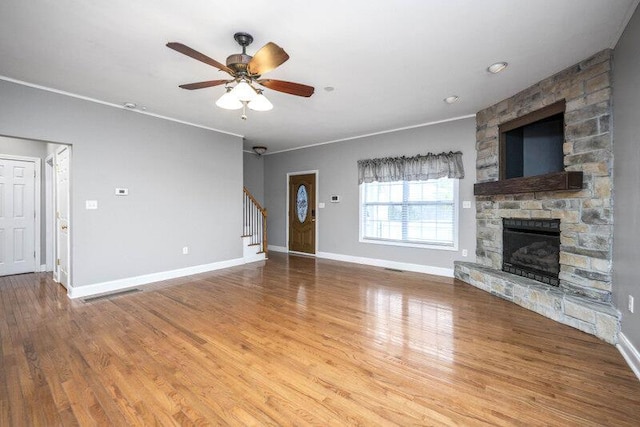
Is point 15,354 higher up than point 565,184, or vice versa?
point 565,184

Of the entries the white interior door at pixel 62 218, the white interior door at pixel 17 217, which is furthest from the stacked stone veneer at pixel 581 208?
the white interior door at pixel 17 217

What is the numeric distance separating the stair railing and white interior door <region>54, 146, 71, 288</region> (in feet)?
9.61

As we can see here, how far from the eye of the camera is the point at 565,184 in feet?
9.94

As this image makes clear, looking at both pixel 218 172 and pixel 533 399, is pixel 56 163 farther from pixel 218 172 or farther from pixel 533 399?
pixel 533 399

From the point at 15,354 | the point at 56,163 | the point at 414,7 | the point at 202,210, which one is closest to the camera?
the point at 414,7

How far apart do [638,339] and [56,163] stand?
7166 millimetres

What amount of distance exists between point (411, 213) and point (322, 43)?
12.1 feet

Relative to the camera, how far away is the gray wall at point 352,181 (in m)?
4.84

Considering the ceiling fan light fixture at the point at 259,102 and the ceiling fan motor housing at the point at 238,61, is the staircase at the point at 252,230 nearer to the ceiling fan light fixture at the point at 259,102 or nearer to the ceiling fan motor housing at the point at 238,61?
the ceiling fan light fixture at the point at 259,102

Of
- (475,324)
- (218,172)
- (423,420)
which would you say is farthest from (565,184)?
(218,172)

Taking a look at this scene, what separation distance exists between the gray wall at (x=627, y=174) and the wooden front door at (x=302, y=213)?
5148 mm

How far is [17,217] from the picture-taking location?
5.06 meters

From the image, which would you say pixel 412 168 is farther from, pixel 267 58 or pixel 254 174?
pixel 254 174

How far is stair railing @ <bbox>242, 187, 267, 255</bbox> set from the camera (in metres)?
6.45
